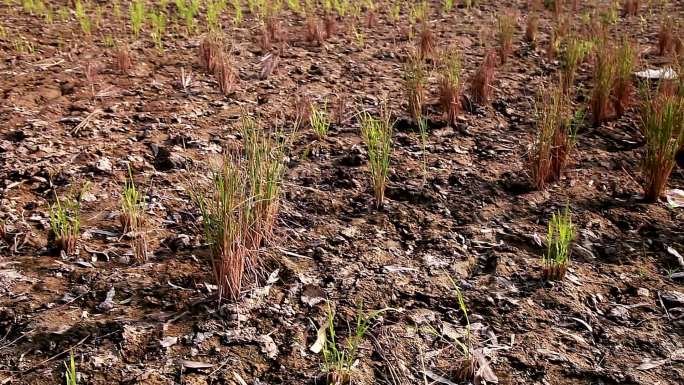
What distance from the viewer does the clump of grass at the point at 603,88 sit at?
3717mm

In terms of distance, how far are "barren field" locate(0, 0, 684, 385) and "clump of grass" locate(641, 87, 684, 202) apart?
0.03 m

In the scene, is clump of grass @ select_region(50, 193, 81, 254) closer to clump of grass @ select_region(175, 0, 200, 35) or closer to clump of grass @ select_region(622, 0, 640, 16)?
clump of grass @ select_region(175, 0, 200, 35)

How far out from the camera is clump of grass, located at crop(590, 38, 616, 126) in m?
3.72

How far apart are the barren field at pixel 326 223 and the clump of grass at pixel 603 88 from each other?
0.07ft

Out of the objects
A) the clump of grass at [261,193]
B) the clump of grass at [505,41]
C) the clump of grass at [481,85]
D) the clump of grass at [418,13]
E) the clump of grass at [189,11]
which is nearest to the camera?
the clump of grass at [261,193]

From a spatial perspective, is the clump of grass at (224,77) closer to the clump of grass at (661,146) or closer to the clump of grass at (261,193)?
the clump of grass at (261,193)

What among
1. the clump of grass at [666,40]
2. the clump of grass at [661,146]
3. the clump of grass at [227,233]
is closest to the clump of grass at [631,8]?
the clump of grass at [666,40]

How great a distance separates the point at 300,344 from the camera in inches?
83.0

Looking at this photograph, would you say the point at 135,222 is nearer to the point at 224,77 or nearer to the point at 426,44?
the point at 224,77

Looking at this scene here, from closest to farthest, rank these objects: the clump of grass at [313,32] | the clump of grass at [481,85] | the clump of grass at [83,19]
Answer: the clump of grass at [481,85]
the clump of grass at [83,19]
the clump of grass at [313,32]

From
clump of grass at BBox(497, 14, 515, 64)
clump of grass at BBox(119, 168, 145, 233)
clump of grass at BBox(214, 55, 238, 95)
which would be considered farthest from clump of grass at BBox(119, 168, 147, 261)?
clump of grass at BBox(497, 14, 515, 64)

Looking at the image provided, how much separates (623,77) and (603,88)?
22cm

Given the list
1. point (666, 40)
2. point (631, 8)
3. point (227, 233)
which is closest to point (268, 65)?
point (227, 233)

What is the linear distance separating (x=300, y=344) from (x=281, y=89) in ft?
8.47
